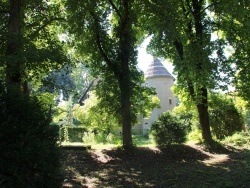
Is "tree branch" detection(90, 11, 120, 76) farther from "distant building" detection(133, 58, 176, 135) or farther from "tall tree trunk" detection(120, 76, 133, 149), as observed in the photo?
"distant building" detection(133, 58, 176, 135)

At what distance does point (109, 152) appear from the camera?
1473 cm

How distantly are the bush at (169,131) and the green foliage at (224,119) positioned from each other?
184 inches

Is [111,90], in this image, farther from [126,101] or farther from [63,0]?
[63,0]

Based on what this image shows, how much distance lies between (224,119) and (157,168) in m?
9.66

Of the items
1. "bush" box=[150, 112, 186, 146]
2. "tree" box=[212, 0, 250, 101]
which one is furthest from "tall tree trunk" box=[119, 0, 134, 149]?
"tree" box=[212, 0, 250, 101]

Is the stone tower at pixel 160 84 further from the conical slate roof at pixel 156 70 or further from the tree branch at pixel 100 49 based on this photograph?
the tree branch at pixel 100 49

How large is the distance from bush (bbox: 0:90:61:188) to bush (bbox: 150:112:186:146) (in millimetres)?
10087

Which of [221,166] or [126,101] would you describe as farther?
[126,101]

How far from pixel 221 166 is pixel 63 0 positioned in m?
11.2

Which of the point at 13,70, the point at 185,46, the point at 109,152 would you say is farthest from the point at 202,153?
the point at 13,70

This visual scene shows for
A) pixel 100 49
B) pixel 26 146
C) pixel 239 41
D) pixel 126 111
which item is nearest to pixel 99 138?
pixel 126 111

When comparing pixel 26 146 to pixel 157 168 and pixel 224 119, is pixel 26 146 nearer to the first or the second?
pixel 157 168

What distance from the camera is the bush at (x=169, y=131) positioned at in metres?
15.8

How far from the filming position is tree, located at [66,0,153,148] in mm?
15906
